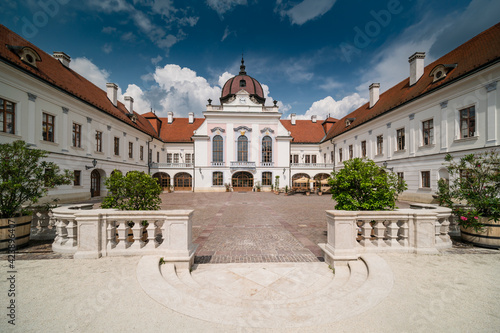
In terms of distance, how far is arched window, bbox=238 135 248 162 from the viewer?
29406 millimetres

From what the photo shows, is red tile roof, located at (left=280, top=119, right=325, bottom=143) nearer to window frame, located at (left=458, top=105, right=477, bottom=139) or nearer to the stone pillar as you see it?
window frame, located at (left=458, top=105, right=477, bottom=139)

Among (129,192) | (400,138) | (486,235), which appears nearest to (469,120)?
(400,138)

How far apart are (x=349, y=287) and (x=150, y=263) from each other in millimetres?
3384

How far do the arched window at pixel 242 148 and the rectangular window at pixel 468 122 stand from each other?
21595 millimetres

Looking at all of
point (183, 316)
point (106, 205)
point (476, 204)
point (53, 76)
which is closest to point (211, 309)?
point (183, 316)

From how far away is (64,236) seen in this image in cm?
464

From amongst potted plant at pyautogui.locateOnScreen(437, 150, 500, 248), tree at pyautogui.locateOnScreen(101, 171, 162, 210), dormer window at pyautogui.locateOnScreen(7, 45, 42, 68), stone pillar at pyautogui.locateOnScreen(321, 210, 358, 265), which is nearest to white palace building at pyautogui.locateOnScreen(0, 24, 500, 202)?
dormer window at pyautogui.locateOnScreen(7, 45, 42, 68)

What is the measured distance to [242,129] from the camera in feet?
95.7

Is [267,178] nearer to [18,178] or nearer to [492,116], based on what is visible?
[492,116]

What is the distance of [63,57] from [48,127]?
9124 millimetres

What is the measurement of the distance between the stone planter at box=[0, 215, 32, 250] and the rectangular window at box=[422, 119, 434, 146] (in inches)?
849

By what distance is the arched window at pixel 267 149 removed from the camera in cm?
2964

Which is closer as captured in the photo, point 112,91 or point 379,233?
point 379,233

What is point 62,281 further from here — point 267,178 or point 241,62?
point 241,62
